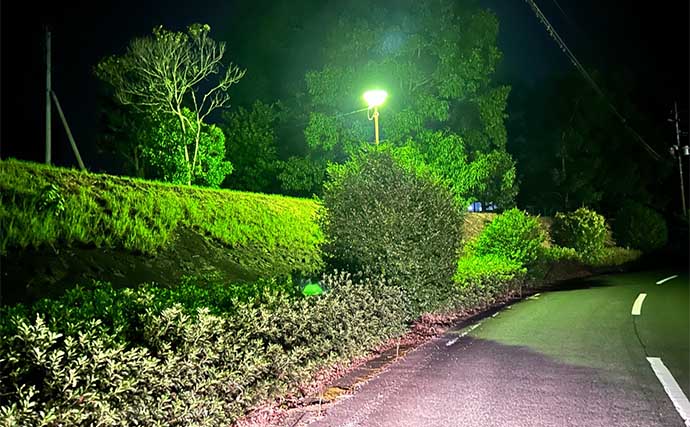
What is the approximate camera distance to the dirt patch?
8.19 meters

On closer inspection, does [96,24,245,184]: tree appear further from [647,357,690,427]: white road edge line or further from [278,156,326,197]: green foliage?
[647,357,690,427]: white road edge line

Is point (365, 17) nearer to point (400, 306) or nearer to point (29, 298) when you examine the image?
point (400, 306)

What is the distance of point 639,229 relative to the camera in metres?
34.4

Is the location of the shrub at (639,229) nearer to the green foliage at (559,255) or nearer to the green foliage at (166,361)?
the green foliage at (559,255)

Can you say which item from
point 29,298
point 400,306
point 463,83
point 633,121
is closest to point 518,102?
point 633,121

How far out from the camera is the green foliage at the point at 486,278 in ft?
39.1

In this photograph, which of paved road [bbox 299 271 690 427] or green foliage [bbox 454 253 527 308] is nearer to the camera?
paved road [bbox 299 271 690 427]

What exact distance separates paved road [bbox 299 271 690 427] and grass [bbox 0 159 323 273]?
12.7 ft

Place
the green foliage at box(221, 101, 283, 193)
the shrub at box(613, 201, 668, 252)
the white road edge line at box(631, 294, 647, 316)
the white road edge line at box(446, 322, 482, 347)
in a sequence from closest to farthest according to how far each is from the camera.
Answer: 1. the white road edge line at box(446, 322, 482, 347)
2. the white road edge line at box(631, 294, 647, 316)
3. the green foliage at box(221, 101, 283, 193)
4. the shrub at box(613, 201, 668, 252)

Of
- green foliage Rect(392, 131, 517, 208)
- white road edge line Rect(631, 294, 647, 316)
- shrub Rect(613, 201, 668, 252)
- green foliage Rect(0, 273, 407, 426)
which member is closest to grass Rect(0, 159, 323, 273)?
green foliage Rect(0, 273, 407, 426)

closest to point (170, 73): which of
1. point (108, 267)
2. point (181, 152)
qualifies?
point (181, 152)

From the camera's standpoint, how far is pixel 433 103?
2047 cm

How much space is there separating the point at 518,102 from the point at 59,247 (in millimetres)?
36396

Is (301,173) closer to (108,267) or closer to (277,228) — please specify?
(277,228)
